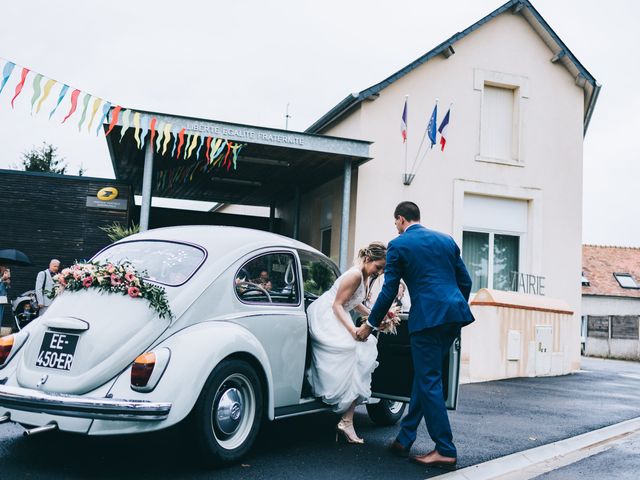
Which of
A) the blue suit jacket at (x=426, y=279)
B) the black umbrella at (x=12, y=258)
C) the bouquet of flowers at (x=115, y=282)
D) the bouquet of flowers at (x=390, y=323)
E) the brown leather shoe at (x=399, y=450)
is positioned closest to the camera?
the bouquet of flowers at (x=115, y=282)

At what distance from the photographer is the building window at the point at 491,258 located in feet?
52.3

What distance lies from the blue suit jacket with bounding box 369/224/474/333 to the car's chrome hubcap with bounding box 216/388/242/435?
4.18 ft

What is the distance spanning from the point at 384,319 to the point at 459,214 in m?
9.90

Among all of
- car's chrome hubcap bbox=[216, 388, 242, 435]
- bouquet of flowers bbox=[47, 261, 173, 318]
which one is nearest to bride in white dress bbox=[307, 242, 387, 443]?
car's chrome hubcap bbox=[216, 388, 242, 435]

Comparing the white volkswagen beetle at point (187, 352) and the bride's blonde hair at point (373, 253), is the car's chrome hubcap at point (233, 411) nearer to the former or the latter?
the white volkswagen beetle at point (187, 352)

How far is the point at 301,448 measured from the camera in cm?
572

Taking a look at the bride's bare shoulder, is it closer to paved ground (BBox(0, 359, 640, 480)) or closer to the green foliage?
paved ground (BBox(0, 359, 640, 480))

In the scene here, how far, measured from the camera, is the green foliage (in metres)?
12.7

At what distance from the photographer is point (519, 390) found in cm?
1106

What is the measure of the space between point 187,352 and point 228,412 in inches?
25.3

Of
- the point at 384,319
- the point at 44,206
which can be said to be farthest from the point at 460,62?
the point at 384,319

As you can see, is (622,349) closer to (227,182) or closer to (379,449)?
(227,182)

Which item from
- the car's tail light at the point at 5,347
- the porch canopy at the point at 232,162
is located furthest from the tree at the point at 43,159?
the car's tail light at the point at 5,347

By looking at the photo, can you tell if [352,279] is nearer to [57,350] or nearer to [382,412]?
[382,412]
